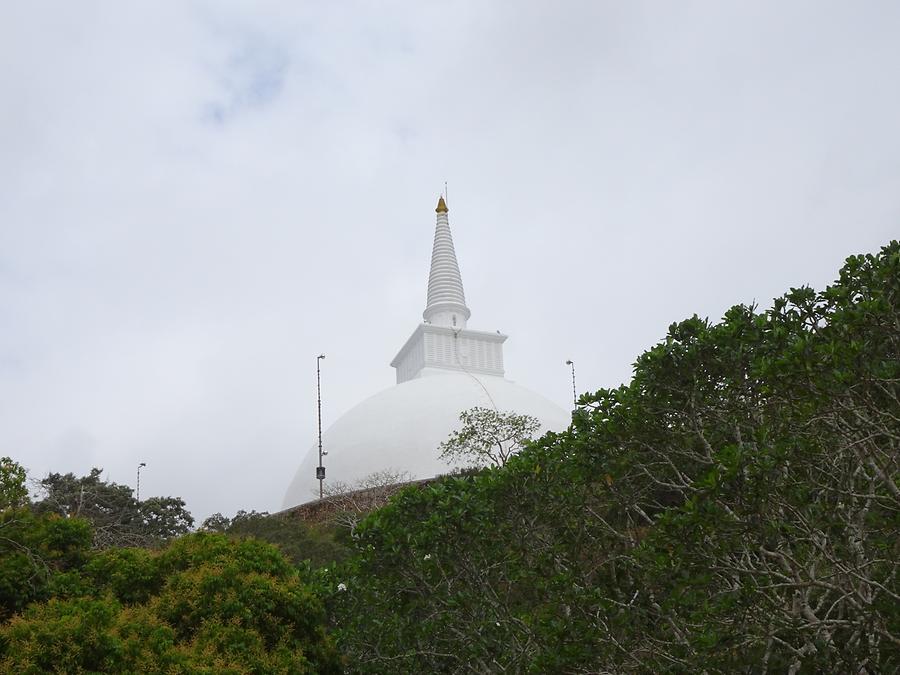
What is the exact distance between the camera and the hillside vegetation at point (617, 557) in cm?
858

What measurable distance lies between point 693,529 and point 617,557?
182 centimetres

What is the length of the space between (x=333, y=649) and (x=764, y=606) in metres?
6.06

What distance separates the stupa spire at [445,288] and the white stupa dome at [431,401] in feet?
0.16

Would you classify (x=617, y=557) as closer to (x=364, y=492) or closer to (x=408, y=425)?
(x=364, y=492)

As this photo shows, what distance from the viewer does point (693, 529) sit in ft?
28.0

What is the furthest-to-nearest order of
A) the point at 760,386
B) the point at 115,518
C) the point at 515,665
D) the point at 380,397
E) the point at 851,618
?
the point at 380,397
the point at 115,518
the point at 515,665
the point at 760,386
the point at 851,618

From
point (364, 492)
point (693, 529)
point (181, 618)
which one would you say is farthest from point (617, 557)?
point (364, 492)

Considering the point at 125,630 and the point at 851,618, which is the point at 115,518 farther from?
the point at 851,618

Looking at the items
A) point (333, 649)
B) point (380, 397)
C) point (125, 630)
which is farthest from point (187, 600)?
point (380, 397)

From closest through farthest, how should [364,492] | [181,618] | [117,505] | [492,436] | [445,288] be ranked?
1. [181,618]
2. [492,436]
3. [364,492]
4. [117,505]
5. [445,288]

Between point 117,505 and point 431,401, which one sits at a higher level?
point 431,401

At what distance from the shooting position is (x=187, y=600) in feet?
40.4

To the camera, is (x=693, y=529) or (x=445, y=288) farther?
(x=445, y=288)

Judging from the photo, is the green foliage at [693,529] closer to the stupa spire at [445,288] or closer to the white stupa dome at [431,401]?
the white stupa dome at [431,401]
